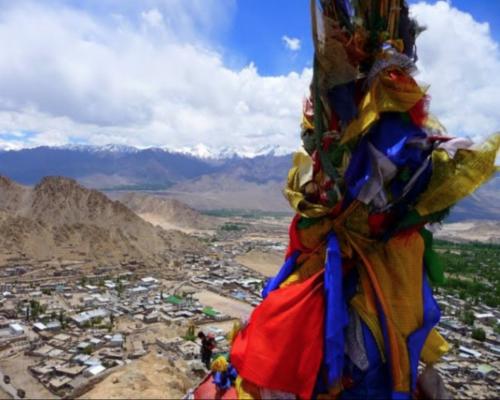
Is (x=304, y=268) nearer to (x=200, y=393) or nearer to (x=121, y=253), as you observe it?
(x=200, y=393)

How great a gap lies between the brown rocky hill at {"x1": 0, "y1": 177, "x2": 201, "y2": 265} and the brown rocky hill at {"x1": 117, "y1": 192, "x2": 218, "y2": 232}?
103 feet

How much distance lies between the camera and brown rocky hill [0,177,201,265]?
126ft

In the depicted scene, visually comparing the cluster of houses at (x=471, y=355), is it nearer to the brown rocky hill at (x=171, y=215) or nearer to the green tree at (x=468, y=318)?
the green tree at (x=468, y=318)

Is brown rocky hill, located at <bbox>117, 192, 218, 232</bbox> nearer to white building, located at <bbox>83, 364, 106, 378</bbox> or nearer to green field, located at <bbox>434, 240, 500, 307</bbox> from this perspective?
green field, located at <bbox>434, 240, 500, 307</bbox>

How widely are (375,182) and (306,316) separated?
1.15 metres

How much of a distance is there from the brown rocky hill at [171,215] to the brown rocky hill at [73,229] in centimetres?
3136

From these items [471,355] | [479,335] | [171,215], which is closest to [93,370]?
[471,355]

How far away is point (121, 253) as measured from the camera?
40500mm

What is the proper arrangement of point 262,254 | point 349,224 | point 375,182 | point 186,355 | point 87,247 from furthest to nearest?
point 262,254
point 87,247
point 186,355
point 349,224
point 375,182

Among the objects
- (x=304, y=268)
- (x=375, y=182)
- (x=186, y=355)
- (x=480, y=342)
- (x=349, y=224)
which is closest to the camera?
(x=375, y=182)

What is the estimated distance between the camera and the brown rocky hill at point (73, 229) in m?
38.4

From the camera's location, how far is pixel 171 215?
283 ft

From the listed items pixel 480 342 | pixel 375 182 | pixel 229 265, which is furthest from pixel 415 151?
pixel 229 265

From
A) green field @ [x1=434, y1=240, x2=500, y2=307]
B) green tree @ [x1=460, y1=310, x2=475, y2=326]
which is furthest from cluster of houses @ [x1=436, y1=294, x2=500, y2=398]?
green field @ [x1=434, y1=240, x2=500, y2=307]
